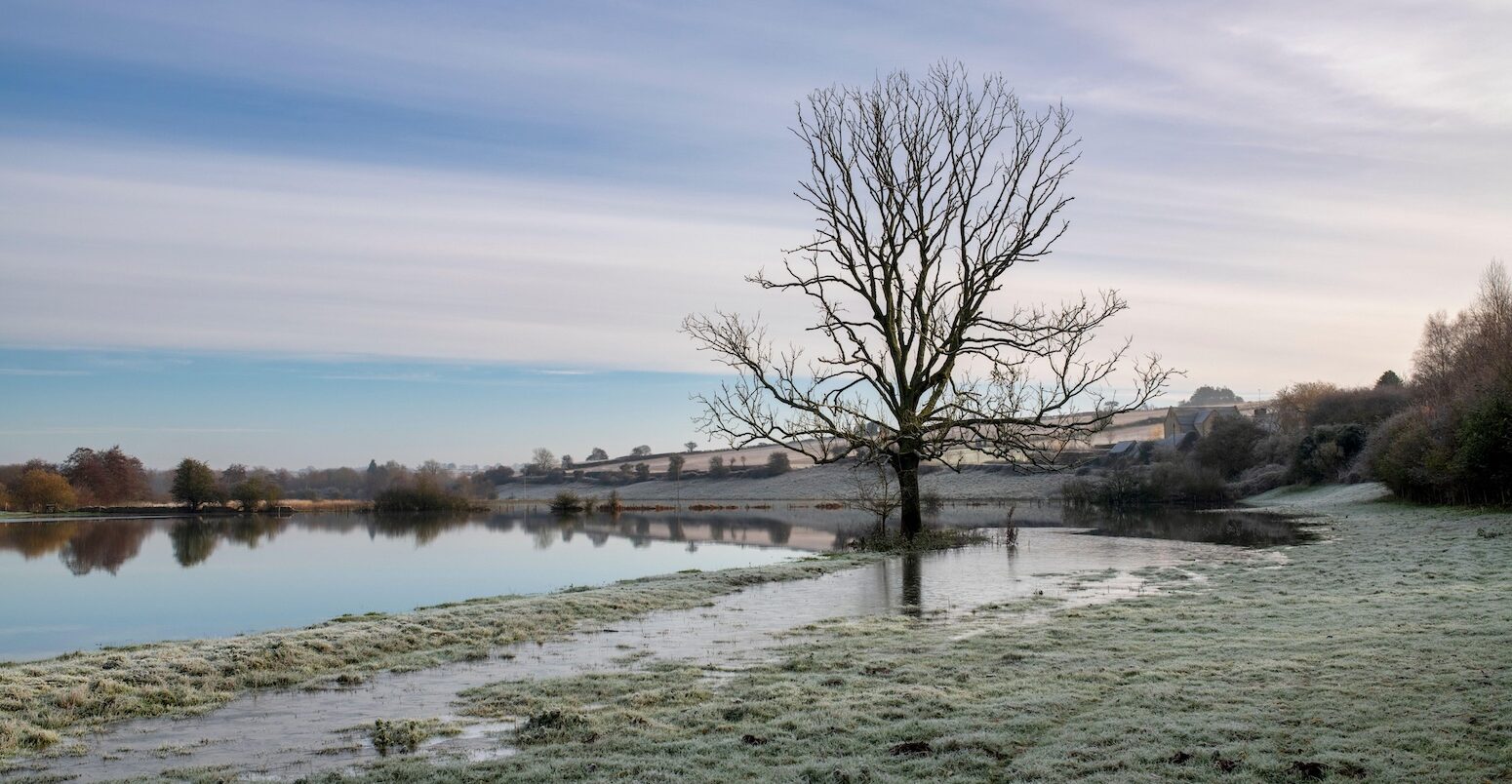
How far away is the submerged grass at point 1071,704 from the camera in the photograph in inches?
248

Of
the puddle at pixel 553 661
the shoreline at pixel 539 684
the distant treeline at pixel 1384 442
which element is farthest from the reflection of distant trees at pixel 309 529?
the distant treeline at pixel 1384 442

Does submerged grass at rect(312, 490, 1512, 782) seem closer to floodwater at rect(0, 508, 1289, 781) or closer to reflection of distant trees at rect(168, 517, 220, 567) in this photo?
floodwater at rect(0, 508, 1289, 781)

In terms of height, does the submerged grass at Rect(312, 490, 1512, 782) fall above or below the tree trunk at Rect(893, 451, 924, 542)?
below

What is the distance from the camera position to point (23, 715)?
791 cm

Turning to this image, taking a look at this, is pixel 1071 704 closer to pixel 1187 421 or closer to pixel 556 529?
pixel 556 529

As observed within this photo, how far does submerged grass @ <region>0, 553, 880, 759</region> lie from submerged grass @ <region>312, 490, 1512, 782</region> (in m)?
2.40

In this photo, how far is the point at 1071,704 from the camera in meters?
7.77

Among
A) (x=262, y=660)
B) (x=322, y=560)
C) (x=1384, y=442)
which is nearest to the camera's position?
(x=262, y=660)

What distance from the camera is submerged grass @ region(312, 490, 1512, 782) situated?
20.6 ft

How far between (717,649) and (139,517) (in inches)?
1920

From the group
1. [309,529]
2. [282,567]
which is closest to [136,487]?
[309,529]

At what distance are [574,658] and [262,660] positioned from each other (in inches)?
123

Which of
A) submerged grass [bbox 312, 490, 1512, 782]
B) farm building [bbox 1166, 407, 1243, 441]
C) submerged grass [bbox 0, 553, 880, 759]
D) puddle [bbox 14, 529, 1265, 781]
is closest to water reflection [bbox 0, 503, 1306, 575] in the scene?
puddle [bbox 14, 529, 1265, 781]

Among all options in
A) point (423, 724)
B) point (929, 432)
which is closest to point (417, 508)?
point (929, 432)
